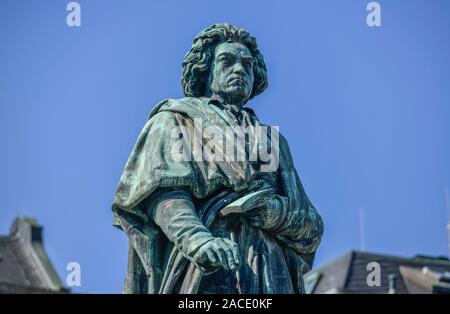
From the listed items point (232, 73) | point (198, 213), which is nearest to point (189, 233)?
point (198, 213)

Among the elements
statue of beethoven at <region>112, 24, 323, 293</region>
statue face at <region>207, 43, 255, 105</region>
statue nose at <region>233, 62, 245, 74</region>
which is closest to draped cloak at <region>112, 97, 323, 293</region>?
statue of beethoven at <region>112, 24, 323, 293</region>

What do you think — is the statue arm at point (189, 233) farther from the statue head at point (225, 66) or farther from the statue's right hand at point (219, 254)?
the statue head at point (225, 66)

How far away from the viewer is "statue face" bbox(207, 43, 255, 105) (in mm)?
22828

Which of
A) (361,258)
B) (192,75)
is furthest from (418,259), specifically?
(192,75)

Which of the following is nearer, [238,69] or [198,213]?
[198,213]

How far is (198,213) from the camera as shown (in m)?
21.8

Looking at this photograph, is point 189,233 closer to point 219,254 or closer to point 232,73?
point 219,254

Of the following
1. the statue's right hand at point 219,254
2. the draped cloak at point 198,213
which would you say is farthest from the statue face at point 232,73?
the statue's right hand at point 219,254

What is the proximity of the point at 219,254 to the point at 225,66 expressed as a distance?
2.82m

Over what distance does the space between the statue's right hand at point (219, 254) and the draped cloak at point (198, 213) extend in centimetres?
39

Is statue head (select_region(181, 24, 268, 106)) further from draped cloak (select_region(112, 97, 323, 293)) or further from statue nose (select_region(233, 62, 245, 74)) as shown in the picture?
draped cloak (select_region(112, 97, 323, 293))

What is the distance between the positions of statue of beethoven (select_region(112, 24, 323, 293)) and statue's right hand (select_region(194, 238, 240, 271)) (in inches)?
0.7
